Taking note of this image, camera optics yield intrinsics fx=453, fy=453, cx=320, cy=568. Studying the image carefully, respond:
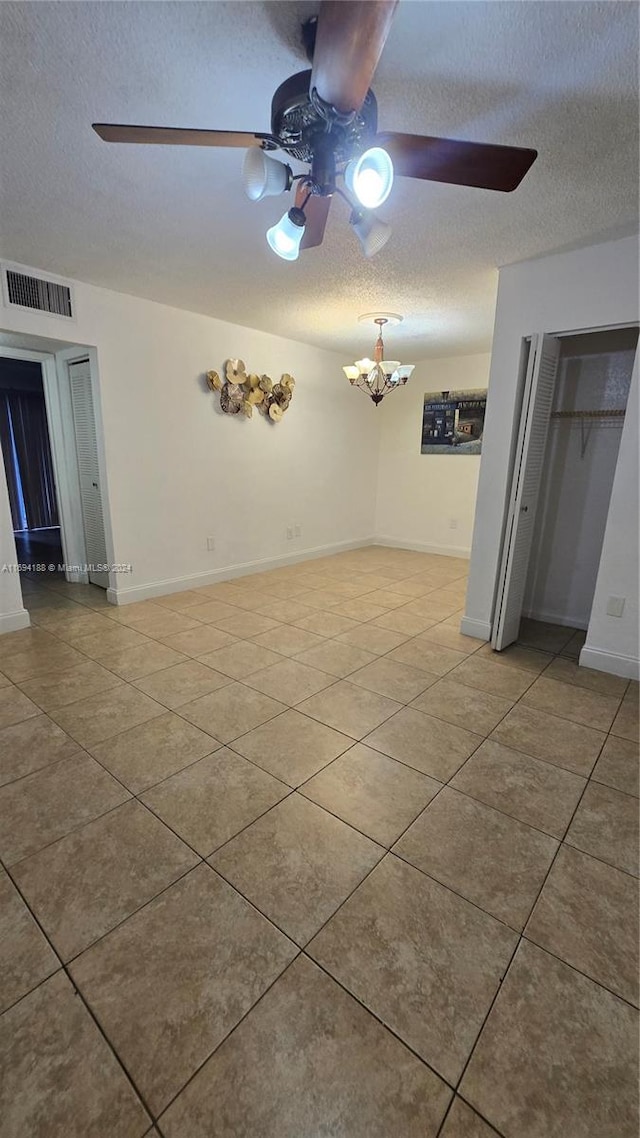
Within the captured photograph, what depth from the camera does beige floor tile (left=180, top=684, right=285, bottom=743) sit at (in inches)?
87.2

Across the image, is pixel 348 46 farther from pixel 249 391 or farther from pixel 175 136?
pixel 249 391

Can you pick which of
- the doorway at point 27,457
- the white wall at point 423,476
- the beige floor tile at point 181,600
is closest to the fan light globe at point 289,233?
the beige floor tile at point 181,600

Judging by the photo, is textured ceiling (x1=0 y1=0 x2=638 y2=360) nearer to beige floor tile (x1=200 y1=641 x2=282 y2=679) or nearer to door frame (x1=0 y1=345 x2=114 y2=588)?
door frame (x1=0 y1=345 x2=114 y2=588)

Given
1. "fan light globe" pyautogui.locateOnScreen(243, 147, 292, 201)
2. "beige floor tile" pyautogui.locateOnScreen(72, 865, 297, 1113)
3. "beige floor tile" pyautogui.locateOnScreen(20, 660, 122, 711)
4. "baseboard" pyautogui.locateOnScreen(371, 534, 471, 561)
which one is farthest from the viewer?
"baseboard" pyautogui.locateOnScreen(371, 534, 471, 561)

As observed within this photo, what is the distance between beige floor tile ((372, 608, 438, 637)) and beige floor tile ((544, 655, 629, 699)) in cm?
94

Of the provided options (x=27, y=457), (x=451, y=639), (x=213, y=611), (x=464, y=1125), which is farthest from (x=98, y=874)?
(x=27, y=457)

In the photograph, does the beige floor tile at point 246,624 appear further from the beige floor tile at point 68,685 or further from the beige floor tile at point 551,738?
the beige floor tile at point 551,738

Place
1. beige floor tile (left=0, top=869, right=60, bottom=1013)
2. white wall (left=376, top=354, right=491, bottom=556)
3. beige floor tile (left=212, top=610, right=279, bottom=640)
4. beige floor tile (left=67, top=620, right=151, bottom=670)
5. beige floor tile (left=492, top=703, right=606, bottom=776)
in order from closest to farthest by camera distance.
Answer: beige floor tile (left=0, top=869, right=60, bottom=1013) < beige floor tile (left=492, top=703, right=606, bottom=776) < beige floor tile (left=67, top=620, right=151, bottom=670) < beige floor tile (left=212, top=610, right=279, bottom=640) < white wall (left=376, top=354, right=491, bottom=556)

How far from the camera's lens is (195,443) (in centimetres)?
420

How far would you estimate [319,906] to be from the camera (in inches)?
54.1

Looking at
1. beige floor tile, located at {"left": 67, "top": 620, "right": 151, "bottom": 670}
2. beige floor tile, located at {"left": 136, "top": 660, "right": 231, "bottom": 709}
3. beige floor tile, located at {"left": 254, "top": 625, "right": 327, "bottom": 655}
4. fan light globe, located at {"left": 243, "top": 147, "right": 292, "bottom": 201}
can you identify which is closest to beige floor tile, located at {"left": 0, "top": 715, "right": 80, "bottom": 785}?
beige floor tile, located at {"left": 136, "top": 660, "right": 231, "bottom": 709}

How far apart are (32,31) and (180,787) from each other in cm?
250

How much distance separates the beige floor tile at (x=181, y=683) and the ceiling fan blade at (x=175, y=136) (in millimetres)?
2287

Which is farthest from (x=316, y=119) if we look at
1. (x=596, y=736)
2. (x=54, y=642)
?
(x=54, y=642)
